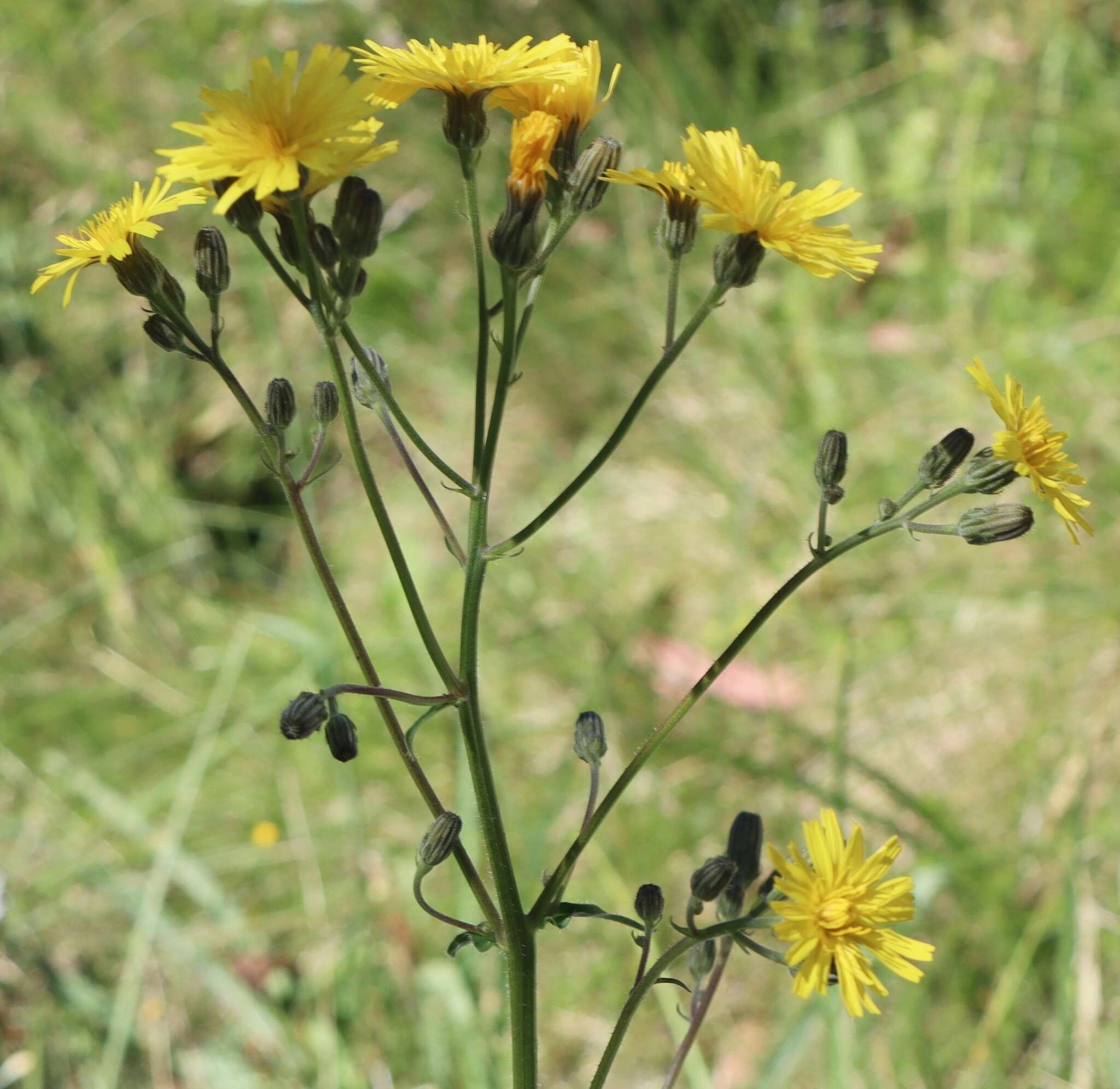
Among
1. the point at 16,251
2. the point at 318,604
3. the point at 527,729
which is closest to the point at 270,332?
the point at 16,251

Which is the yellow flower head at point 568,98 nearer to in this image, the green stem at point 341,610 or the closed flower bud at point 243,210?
the closed flower bud at point 243,210

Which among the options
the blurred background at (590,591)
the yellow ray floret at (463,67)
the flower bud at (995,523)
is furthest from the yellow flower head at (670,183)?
the blurred background at (590,591)

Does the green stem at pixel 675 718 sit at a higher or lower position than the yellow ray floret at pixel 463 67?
lower

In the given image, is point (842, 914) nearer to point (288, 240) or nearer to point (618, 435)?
point (618, 435)

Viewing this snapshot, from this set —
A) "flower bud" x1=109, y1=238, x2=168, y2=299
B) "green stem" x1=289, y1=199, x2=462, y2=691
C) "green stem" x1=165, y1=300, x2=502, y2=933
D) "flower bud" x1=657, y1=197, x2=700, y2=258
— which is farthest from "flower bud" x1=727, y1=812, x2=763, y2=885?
"flower bud" x1=109, y1=238, x2=168, y2=299

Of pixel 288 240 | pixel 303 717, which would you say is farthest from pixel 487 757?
pixel 288 240

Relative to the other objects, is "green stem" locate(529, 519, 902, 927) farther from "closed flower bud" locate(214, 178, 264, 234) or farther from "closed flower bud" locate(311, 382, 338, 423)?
"closed flower bud" locate(214, 178, 264, 234)

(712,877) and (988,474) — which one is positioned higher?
(988,474)
